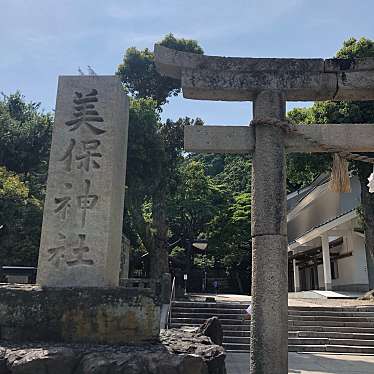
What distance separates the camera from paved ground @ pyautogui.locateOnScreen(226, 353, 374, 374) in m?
8.84

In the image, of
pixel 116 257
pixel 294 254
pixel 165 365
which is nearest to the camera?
pixel 165 365

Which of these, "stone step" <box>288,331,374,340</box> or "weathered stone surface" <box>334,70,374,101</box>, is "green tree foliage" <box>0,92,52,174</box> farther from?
"weathered stone surface" <box>334,70,374,101</box>

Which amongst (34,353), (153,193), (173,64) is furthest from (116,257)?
(153,193)

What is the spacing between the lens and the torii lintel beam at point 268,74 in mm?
6113

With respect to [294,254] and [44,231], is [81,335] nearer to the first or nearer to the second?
[44,231]

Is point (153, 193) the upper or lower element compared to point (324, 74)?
upper

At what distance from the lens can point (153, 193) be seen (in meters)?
20.5

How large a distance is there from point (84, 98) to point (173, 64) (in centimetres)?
139

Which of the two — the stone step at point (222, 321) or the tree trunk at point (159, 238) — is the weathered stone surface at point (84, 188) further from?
the tree trunk at point (159, 238)

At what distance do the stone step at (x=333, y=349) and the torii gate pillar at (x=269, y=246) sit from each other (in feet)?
24.6

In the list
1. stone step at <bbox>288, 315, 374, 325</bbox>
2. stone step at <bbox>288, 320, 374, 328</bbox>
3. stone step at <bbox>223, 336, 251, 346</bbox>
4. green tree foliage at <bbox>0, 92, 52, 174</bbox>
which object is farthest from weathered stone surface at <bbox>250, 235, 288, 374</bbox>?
green tree foliage at <bbox>0, 92, 52, 174</bbox>

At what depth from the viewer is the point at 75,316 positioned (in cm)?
494

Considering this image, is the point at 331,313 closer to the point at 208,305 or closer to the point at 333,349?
the point at 333,349

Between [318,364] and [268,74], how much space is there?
23.6ft
